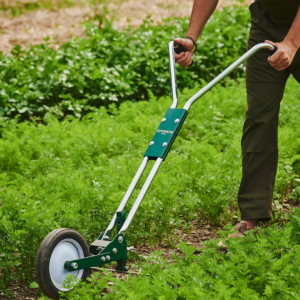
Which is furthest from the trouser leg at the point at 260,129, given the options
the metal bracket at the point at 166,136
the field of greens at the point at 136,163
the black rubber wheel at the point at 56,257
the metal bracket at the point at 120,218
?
the black rubber wheel at the point at 56,257

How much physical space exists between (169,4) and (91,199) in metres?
9.40

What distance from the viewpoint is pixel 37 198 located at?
337 cm

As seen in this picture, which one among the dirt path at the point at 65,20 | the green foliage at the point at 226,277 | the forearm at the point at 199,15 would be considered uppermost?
the dirt path at the point at 65,20

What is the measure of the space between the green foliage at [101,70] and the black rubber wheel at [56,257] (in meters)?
3.70

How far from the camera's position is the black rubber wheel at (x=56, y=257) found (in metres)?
2.37

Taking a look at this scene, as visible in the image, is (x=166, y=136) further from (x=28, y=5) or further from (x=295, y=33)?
(x=28, y=5)

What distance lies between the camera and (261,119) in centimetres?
321

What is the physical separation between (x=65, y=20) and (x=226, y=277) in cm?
930

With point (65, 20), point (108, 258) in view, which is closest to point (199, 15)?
point (108, 258)

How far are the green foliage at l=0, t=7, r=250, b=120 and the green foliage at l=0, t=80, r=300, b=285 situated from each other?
57 centimetres

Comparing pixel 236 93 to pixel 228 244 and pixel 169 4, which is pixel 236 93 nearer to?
pixel 228 244

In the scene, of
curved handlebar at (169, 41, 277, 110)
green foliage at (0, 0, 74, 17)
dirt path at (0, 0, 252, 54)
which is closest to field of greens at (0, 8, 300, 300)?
curved handlebar at (169, 41, 277, 110)

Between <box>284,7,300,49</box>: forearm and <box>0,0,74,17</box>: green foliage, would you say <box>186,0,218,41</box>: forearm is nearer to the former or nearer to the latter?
<box>284,7,300,49</box>: forearm

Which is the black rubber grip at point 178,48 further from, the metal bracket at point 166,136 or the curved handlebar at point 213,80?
the metal bracket at point 166,136
